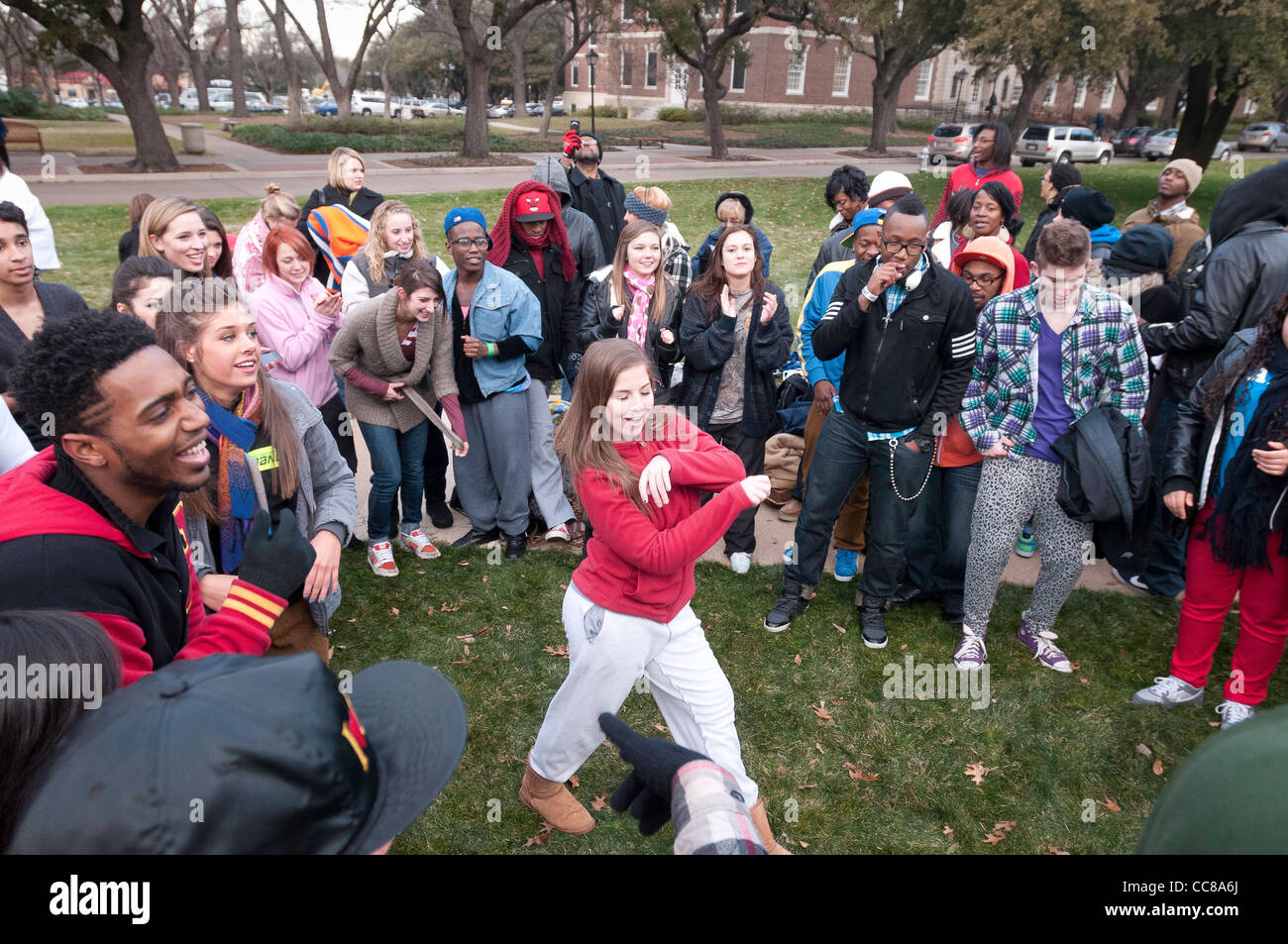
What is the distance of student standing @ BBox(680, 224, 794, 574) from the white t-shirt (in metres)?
4.44

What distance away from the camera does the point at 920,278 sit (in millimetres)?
4387

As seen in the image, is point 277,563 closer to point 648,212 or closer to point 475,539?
point 475,539

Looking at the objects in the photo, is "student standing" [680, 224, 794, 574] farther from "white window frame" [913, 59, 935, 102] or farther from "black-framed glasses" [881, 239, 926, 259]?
"white window frame" [913, 59, 935, 102]

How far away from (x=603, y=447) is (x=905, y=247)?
217 cm

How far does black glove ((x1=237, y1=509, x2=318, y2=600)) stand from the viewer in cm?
268

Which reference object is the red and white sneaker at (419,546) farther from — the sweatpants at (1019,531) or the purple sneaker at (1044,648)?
the purple sneaker at (1044,648)

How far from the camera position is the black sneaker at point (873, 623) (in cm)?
494

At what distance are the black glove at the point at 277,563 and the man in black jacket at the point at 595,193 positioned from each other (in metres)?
6.22

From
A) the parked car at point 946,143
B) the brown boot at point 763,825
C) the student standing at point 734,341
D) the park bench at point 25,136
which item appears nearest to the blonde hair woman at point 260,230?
the student standing at point 734,341

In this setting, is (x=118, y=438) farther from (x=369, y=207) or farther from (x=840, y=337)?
(x=369, y=207)

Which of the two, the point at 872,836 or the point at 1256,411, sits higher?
the point at 1256,411

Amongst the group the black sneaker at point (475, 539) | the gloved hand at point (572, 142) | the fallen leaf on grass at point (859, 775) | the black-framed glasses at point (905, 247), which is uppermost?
the gloved hand at point (572, 142)
